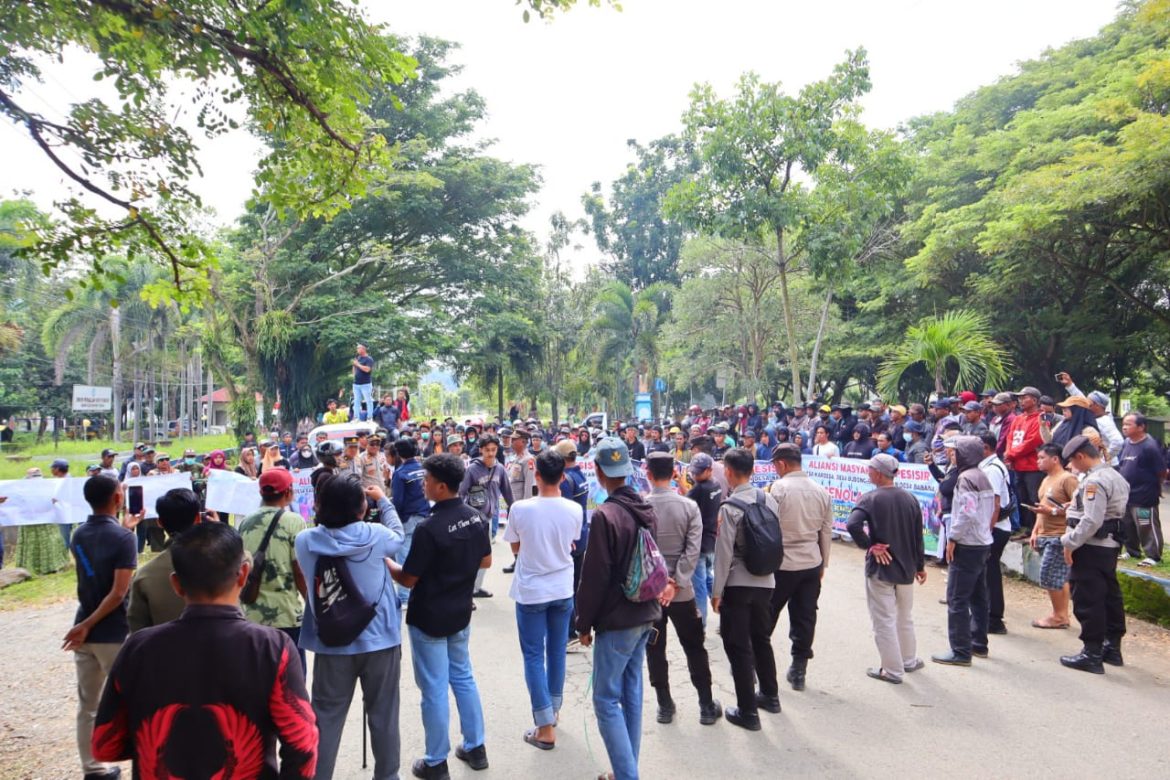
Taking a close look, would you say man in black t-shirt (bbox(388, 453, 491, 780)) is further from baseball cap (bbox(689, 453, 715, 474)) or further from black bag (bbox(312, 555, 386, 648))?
baseball cap (bbox(689, 453, 715, 474))

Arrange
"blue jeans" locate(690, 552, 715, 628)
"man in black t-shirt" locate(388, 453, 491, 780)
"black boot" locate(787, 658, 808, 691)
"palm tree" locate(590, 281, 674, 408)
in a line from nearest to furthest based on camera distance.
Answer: "man in black t-shirt" locate(388, 453, 491, 780)
"black boot" locate(787, 658, 808, 691)
"blue jeans" locate(690, 552, 715, 628)
"palm tree" locate(590, 281, 674, 408)

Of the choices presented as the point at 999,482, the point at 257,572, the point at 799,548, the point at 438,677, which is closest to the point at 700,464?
the point at 799,548

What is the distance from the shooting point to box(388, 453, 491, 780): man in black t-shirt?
146 inches

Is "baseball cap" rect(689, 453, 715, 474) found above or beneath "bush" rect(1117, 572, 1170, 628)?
above

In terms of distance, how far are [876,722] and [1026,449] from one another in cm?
539

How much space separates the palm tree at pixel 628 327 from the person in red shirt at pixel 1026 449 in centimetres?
2038

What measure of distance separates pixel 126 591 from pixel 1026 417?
927 cm

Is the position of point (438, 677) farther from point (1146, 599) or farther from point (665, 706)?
point (1146, 599)

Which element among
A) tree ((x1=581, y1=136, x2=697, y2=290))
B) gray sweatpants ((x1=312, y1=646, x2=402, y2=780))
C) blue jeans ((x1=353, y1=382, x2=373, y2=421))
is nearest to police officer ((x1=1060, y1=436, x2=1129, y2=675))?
gray sweatpants ((x1=312, y1=646, x2=402, y2=780))

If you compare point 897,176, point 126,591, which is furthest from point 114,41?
point 897,176

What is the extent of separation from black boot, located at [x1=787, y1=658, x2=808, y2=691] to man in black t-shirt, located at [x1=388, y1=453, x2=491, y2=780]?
2.48 meters

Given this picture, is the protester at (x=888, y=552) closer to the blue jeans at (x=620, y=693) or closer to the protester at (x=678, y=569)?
the protester at (x=678, y=569)

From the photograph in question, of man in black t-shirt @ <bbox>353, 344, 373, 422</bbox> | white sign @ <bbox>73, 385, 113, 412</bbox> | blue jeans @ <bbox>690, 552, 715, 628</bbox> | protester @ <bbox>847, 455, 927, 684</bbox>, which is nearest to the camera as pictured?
protester @ <bbox>847, 455, 927, 684</bbox>

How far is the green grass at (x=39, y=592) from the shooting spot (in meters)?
8.45
